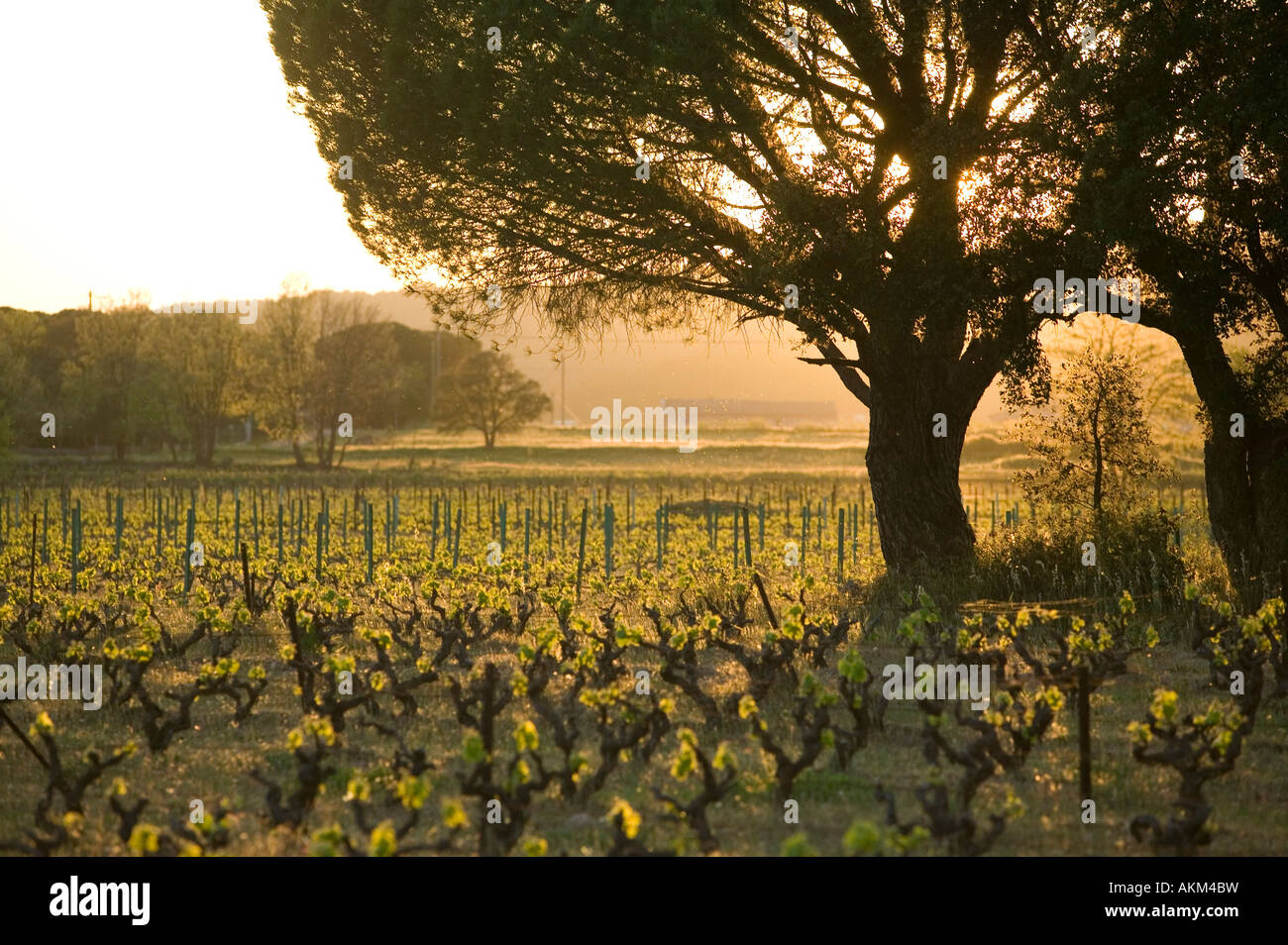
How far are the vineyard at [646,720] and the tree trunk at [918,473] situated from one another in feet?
2.33

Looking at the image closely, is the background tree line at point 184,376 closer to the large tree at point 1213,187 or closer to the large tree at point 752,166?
the large tree at point 752,166

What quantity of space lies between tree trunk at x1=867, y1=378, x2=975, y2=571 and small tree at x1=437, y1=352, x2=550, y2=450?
59.2 meters

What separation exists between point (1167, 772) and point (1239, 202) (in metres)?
7.50

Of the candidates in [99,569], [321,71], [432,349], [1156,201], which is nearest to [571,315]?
[321,71]

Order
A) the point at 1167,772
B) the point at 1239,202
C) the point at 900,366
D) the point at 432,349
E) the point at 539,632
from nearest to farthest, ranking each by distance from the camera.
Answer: the point at 1167,772 → the point at 539,632 → the point at 1239,202 → the point at 900,366 → the point at 432,349

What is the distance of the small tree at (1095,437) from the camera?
19.9 meters

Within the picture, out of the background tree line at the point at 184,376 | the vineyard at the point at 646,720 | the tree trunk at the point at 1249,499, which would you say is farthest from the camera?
the background tree line at the point at 184,376

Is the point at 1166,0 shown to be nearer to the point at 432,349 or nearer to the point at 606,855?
the point at 606,855

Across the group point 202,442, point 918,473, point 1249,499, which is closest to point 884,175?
point 918,473

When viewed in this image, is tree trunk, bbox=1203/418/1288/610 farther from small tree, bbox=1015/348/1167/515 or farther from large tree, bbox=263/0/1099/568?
small tree, bbox=1015/348/1167/515

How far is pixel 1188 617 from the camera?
1341cm

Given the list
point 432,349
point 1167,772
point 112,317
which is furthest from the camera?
point 432,349

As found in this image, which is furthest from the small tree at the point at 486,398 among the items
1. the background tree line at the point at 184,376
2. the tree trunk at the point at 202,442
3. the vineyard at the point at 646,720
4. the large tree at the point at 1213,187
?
the large tree at the point at 1213,187

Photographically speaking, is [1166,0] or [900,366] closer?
[1166,0]
